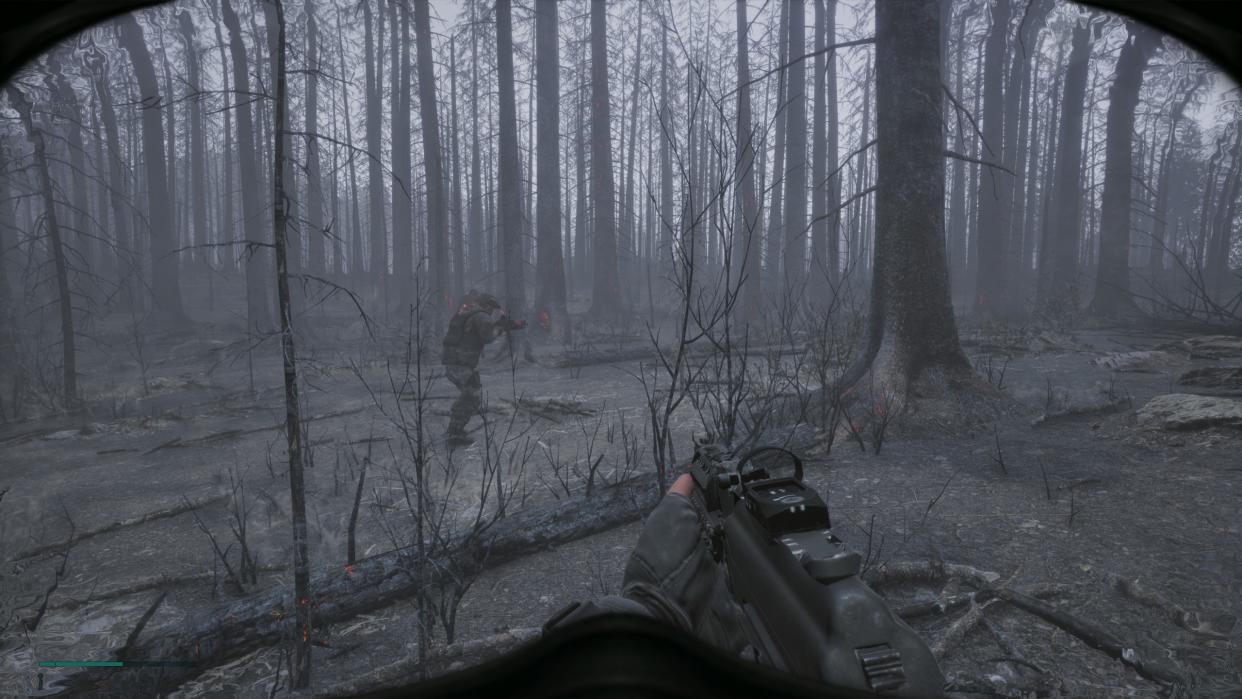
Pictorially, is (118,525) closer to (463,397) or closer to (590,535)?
(463,397)

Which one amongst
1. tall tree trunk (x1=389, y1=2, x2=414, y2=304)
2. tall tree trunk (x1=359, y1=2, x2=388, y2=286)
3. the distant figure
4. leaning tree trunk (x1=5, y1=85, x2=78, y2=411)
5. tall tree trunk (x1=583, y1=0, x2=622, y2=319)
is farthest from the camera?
→ tall tree trunk (x1=359, y1=2, x2=388, y2=286)

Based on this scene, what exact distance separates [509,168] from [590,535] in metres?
9.42

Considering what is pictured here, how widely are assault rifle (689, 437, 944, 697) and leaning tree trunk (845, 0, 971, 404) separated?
4.22 meters

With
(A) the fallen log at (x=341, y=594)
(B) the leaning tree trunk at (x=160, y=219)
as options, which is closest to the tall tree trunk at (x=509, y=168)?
(B) the leaning tree trunk at (x=160, y=219)

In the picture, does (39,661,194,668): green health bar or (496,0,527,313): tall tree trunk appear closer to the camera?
(39,661,194,668): green health bar

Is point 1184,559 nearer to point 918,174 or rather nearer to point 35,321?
point 918,174

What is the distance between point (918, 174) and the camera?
499 cm

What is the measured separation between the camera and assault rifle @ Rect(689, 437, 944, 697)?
0.82 m

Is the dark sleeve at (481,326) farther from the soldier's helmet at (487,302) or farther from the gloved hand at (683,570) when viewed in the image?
the gloved hand at (683,570)

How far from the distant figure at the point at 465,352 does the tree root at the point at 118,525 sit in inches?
76.5

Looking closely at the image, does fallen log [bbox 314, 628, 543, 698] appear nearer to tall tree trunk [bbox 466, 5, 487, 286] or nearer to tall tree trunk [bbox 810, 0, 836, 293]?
tall tree trunk [bbox 810, 0, 836, 293]

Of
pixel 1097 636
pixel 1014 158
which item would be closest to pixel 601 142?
pixel 1014 158

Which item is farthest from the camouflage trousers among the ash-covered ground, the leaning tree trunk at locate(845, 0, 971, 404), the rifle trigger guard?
the rifle trigger guard

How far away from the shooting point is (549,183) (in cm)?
1209
